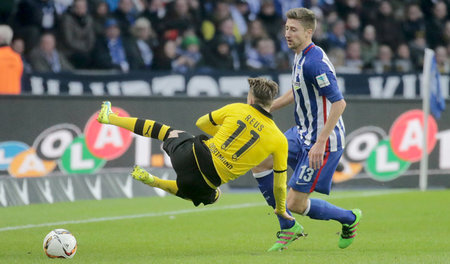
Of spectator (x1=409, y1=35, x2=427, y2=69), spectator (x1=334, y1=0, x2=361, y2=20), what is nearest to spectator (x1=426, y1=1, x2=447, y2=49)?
spectator (x1=409, y1=35, x2=427, y2=69)

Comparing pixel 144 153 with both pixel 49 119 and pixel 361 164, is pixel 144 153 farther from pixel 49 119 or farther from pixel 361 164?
pixel 361 164

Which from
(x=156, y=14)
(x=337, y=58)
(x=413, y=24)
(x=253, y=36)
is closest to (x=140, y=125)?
(x=156, y=14)

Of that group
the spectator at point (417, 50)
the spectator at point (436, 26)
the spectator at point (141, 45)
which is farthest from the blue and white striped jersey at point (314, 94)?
the spectator at point (436, 26)

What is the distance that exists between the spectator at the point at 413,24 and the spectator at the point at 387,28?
267 millimetres

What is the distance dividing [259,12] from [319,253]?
Answer: 11452 millimetres

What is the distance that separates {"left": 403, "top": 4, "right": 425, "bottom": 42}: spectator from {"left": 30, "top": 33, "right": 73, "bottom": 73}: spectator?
28.6ft

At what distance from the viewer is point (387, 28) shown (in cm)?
1991

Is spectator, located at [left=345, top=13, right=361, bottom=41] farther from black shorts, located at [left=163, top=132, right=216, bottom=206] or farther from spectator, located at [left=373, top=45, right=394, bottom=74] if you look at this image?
black shorts, located at [left=163, top=132, right=216, bottom=206]

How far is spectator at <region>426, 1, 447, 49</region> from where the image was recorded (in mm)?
20562

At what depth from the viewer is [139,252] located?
7.73 meters

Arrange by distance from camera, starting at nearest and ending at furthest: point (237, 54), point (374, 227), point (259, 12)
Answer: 1. point (374, 227)
2. point (237, 54)
3. point (259, 12)

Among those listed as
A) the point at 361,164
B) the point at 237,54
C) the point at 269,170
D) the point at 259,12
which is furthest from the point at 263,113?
the point at 259,12

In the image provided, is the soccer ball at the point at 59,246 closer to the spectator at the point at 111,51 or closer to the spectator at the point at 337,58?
the spectator at the point at 111,51

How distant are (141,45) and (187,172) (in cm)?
880
